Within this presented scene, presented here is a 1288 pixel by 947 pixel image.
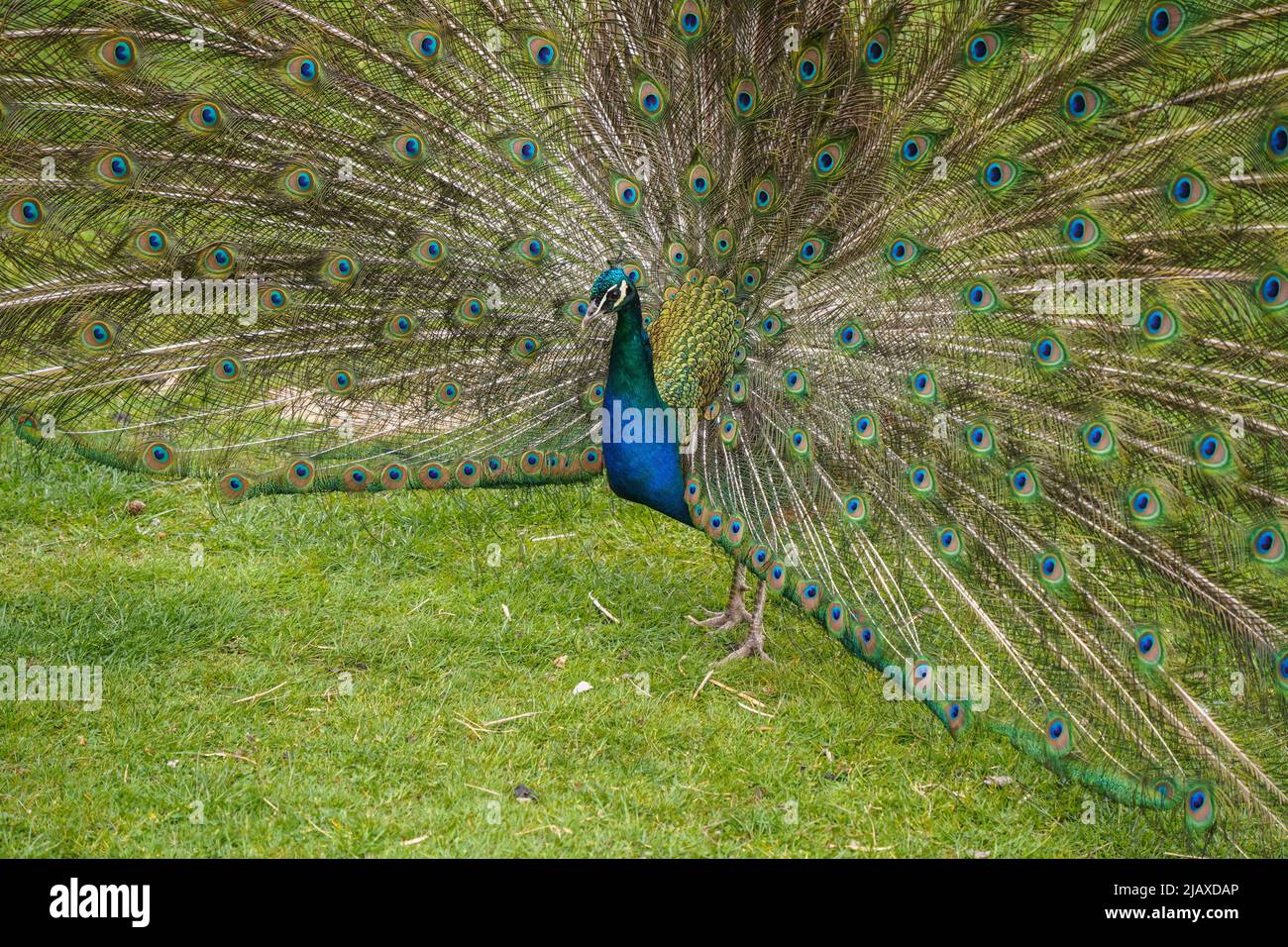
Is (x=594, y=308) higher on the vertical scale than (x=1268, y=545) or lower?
higher

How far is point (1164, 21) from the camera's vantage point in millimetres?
3428

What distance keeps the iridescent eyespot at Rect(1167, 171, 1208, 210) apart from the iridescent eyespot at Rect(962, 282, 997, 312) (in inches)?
26.1

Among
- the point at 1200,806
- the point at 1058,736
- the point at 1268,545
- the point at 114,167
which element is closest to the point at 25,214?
the point at 114,167

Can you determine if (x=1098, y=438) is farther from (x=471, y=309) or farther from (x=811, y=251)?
(x=471, y=309)

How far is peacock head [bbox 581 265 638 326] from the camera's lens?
4469 millimetres

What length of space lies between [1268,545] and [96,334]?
4304 millimetres

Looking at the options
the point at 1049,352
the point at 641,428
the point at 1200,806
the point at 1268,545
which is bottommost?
the point at 1200,806

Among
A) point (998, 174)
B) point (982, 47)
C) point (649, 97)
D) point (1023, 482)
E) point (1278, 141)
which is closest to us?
point (1278, 141)

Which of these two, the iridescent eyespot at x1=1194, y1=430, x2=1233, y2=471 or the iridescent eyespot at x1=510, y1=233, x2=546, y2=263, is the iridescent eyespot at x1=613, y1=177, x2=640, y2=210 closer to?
the iridescent eyespot at x1=510, y1=233, x2=546, y2=263

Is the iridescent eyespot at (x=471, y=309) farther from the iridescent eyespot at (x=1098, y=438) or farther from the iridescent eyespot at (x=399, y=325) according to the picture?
the iridescent eyespot at (x=1098, y=438)

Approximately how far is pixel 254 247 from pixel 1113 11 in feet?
10.6

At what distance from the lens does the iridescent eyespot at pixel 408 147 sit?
4520mm

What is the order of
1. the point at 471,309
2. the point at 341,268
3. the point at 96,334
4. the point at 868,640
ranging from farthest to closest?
the point at 471,309 < the point at 341,268 < the point at 96,334 < the point at 868,640

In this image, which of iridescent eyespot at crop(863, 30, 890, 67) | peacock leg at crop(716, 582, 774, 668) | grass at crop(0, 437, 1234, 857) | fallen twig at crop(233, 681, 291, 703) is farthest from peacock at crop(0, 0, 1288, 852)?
fallen twig at crop(233, 681, 291, 703)
